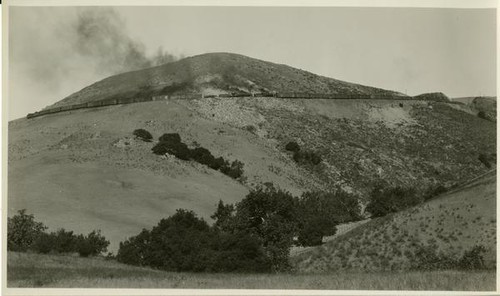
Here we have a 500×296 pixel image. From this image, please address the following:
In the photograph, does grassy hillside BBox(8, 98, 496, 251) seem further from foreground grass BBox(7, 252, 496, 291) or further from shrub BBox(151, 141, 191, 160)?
foreground grass BBox(7, 252, 496, 291)

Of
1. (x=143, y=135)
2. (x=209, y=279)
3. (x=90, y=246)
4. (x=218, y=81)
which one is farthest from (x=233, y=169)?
(x=209, y=279)

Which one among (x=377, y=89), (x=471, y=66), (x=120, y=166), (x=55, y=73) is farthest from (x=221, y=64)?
(x=471, y=66)

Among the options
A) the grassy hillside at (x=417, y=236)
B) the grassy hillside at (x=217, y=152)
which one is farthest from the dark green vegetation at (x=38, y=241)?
the grassy hillside at (x=417, y=236)

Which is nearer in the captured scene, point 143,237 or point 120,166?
point 143,237

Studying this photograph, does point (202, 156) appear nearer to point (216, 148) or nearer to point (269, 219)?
point (216, 148)

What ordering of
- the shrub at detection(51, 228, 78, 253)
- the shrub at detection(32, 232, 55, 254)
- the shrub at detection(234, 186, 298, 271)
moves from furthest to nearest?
the shrub at detection(234, 186, 298, 271)
the shrub at detection(51, 228, 78, 253)
the shrub at detection(32, 232, 55, 254)

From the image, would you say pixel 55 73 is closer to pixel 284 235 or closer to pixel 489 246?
pixel 284 235

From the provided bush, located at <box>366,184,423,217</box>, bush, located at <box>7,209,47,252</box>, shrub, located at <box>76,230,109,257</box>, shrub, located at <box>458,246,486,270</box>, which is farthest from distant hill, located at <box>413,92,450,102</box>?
bush, located at <box>7,209,47,252</box>
